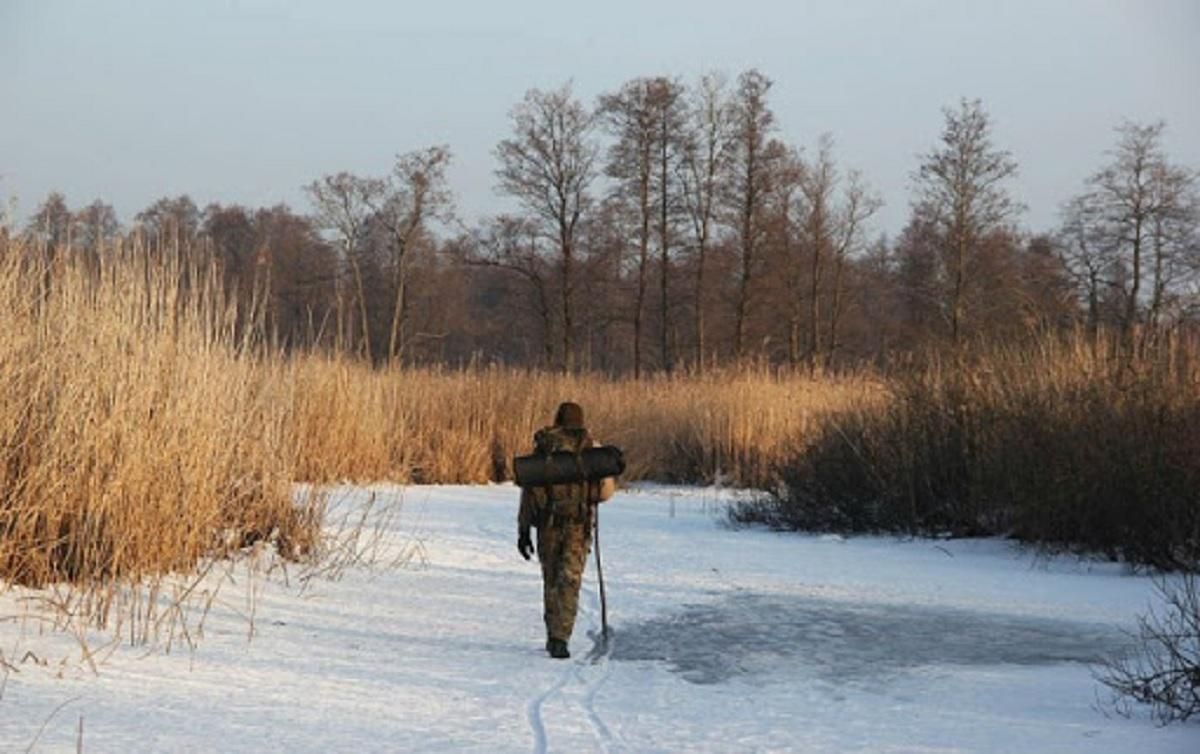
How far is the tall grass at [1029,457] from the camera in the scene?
1059cm

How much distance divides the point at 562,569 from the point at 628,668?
2.32 ft

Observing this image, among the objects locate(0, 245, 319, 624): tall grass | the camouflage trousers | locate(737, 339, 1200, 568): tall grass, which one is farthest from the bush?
locate(0, 245, 319, 624): tall grass

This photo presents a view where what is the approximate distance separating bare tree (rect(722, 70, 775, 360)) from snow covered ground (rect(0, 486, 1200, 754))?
1009 inches

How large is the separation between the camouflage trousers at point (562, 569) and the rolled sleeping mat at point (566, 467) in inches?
11.2

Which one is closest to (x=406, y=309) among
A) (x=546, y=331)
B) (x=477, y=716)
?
(x=546, y=331)

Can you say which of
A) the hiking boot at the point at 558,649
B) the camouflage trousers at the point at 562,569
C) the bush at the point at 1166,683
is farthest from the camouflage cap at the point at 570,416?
the bush at the point at 1166,683

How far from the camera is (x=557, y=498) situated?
281 inches

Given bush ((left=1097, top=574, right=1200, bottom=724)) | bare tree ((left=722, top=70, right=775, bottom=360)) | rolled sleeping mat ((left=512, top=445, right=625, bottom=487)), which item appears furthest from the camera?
bare tree ((left=722, top=70, right=775, bottom=360))

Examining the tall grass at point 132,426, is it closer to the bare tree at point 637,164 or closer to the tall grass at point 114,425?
the tall grass at point 114,425

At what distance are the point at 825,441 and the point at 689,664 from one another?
8.27 m

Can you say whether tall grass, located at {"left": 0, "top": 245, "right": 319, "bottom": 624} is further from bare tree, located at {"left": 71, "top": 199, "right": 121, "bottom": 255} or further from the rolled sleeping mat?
the rolled sleeping mat

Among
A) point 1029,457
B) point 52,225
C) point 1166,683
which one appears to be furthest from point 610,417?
point 1166,683

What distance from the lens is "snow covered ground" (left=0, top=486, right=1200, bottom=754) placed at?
201 inches

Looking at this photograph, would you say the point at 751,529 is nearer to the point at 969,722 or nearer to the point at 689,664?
the point at 689,664
